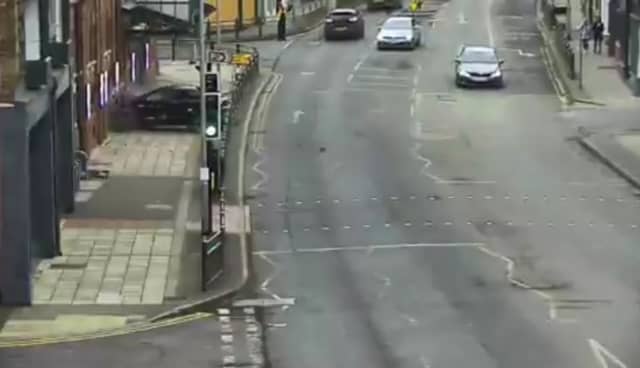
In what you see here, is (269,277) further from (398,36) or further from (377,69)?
(398,36)

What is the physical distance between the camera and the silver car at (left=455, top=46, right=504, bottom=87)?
63906mm

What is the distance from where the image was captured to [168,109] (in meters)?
54.0

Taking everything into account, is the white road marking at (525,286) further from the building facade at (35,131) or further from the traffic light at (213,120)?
the building facade at (35,131)

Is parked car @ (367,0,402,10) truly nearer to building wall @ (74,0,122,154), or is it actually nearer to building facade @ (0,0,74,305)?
building wall @ (74,0,122,154)

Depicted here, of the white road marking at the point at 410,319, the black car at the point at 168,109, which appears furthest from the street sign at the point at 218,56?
the white road marking at the point at 410,319

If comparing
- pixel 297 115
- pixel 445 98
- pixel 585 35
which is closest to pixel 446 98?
pixel 445 98

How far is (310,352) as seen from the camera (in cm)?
2473

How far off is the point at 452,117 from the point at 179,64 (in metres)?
20.7

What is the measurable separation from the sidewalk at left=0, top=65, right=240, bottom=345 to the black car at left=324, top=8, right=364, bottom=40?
33.9 metres

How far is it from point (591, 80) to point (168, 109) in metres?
19.7

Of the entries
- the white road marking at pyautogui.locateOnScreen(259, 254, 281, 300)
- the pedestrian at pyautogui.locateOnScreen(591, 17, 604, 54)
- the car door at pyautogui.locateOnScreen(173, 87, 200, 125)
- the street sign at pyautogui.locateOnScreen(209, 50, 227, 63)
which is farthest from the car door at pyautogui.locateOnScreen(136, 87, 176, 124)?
the pedestrian at pyautogui.locateOnScreen(591, 17, 604, 54)

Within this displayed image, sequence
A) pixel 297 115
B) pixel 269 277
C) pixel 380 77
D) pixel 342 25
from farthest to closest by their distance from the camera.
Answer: pixel 342 25
pixel 380 77
pixel 297 115
pixel 269 277

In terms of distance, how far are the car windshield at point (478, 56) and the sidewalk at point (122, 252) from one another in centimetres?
1927

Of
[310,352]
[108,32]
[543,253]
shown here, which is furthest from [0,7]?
[108,32]
